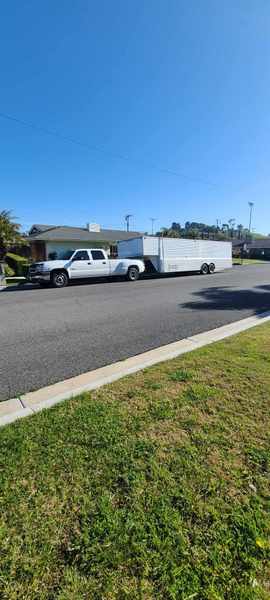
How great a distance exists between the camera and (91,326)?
586cm

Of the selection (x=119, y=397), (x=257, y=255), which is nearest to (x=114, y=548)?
(x=119, y=397)

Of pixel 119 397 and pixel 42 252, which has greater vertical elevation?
pixel 42 252

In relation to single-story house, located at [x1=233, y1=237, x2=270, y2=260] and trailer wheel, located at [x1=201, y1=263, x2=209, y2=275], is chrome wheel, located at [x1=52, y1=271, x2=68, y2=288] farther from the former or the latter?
single-story house, located at [x1=233, y1=237, x2=270, y2=260]

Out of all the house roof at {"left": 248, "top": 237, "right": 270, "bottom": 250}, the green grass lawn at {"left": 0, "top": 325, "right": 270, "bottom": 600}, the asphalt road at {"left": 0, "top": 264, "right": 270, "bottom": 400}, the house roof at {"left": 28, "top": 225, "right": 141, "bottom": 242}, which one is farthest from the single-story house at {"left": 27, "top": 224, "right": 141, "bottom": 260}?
the house roof at {"left": 248, "top": 237, "right": 270, "bottom": 250}

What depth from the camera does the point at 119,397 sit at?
9.64 ft

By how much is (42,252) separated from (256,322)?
24.0 m

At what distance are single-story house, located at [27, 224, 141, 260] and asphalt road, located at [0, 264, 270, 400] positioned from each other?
1633cm

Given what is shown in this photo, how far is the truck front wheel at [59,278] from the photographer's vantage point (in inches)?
515

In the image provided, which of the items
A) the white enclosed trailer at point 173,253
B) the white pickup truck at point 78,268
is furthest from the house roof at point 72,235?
the white pickup truck at point 78,268

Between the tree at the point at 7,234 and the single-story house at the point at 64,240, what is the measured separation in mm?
2526

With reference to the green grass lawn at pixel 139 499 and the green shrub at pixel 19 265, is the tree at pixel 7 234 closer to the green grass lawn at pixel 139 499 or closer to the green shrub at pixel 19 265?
the green shrub at pixel 19 265

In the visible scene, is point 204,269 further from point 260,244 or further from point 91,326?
point 260,244

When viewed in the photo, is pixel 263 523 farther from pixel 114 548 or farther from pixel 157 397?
pixel 157 397

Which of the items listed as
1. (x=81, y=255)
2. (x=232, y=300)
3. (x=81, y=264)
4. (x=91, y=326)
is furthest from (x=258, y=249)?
(x=91, y=326)
